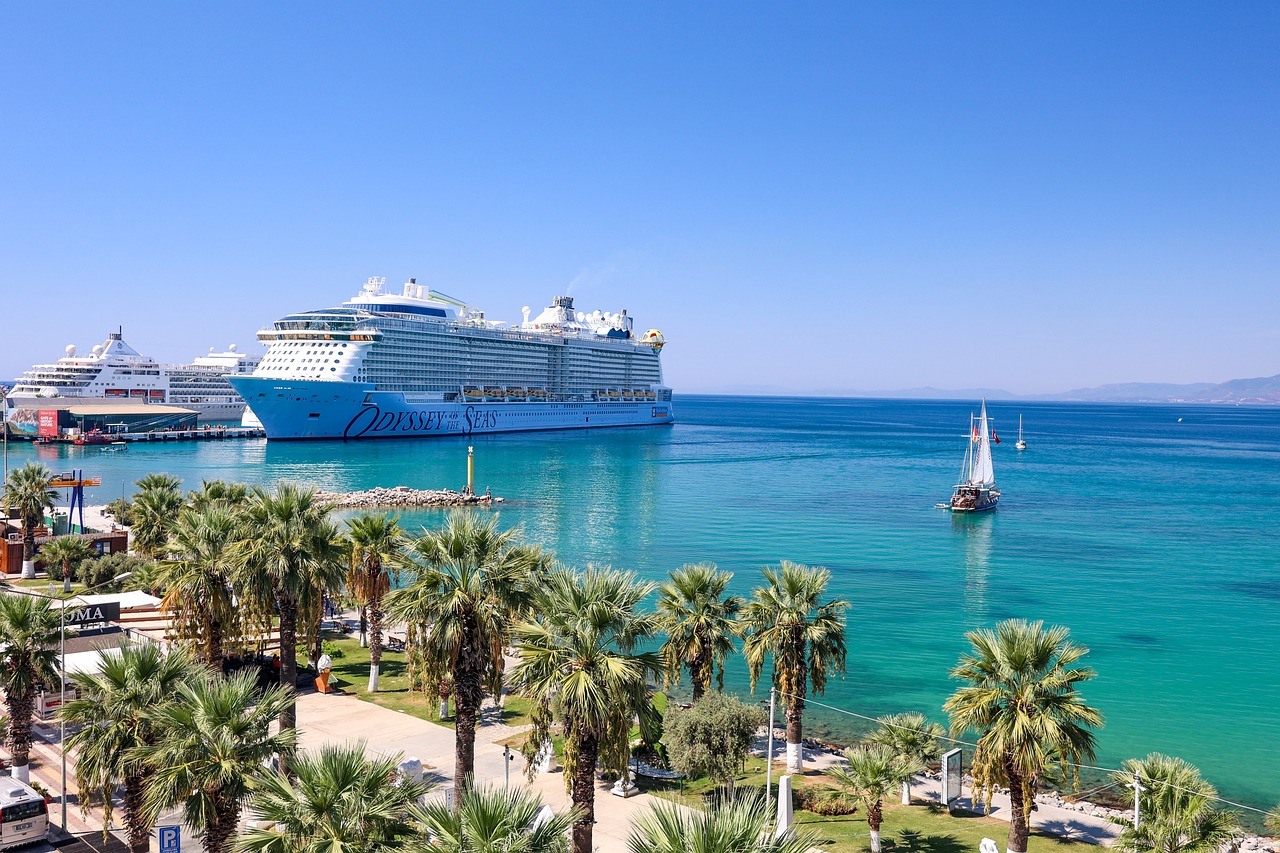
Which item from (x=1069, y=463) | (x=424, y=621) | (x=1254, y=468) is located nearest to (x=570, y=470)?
(x=1069, y=463)

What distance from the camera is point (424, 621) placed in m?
15.1

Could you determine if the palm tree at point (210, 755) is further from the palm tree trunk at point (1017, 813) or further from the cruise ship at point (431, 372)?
the cruise ship at point (431, 372)

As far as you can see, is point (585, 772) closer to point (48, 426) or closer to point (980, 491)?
point (980, 491)

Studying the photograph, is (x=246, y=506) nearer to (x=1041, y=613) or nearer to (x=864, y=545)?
(x=1041, y=613)

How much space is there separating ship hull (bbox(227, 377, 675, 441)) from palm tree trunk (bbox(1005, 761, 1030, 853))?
98.4m

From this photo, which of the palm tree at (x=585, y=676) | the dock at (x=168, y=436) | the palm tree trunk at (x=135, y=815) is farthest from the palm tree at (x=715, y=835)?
the dock at (x=168, y=436)

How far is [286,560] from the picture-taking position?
699 inches

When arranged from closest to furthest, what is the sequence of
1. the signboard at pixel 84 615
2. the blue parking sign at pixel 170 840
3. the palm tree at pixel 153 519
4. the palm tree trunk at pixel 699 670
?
1. the blue parking sign at pixel 170 840
2. the signboard at pixel 84 615
3. the palm tree trunk at pixel 699 670
4. the palm tree at pixel 153 519

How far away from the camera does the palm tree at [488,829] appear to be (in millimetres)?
9273

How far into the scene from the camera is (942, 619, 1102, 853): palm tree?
44.8ft

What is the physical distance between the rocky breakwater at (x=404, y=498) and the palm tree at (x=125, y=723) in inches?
1861

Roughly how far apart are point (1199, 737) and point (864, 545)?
26.7 meters

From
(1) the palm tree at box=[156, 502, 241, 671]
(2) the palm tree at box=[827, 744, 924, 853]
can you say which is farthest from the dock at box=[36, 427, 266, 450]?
(2) the palm tree at box=[827, 744, 924, 853]

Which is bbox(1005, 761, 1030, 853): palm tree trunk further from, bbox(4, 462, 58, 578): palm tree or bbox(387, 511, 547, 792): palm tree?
bbox(4, 462, 58, 578): palm tree
